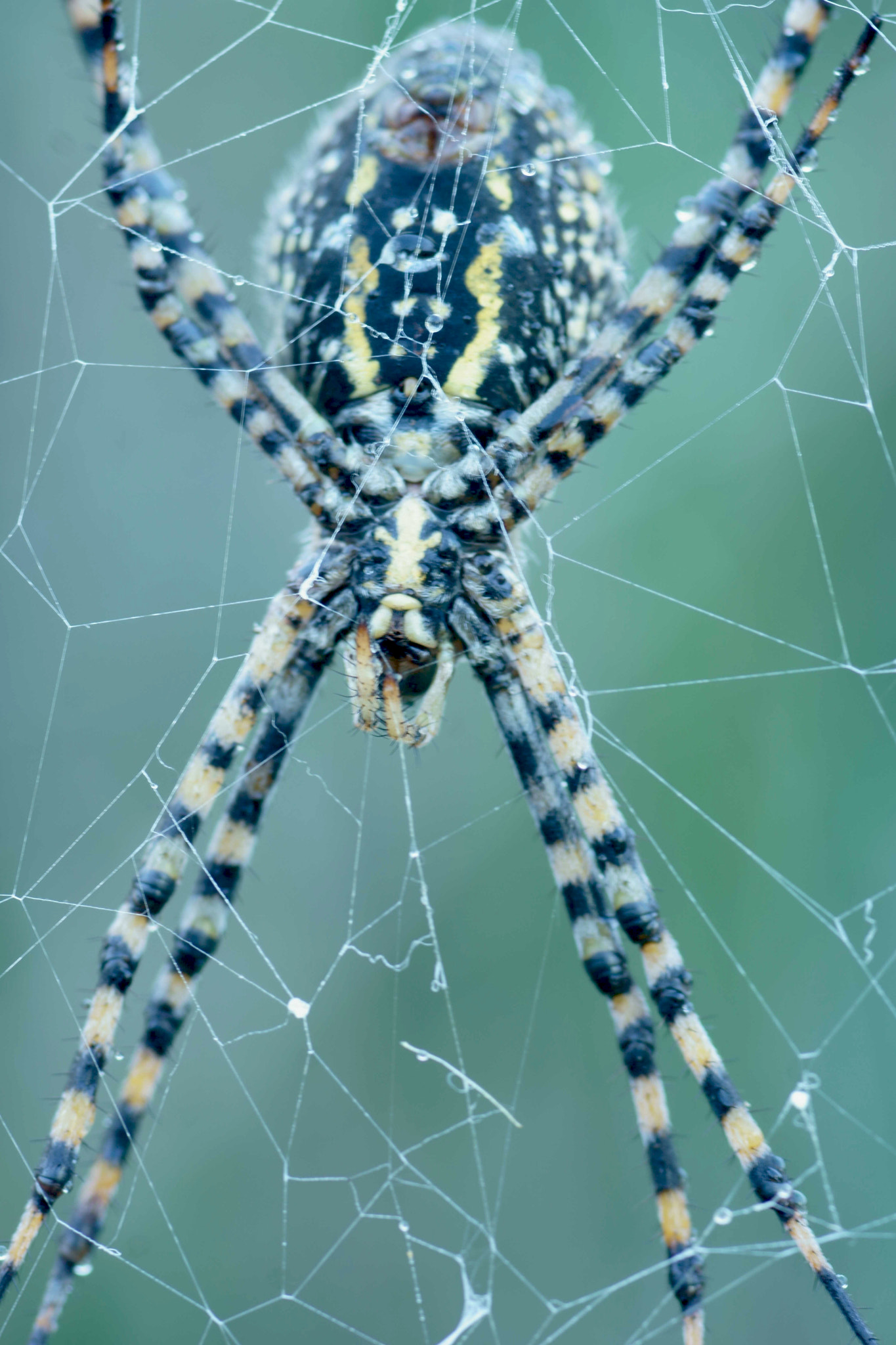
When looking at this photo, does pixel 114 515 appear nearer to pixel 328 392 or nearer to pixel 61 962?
pixel 61 962

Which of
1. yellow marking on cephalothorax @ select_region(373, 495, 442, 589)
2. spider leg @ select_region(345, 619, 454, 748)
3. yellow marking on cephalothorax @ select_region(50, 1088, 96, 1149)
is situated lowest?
yellow marking on cephalothorax @ select_region(50, 1088, 96, 1149)

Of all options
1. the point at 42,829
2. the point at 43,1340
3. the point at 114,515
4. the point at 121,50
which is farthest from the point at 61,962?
the point at 121,50

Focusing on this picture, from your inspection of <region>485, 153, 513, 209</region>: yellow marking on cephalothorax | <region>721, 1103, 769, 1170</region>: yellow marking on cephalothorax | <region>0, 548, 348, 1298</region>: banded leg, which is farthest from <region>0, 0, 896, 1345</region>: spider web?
<region>485, 153, 513, 209</region>: yellow marking on cephalothorax

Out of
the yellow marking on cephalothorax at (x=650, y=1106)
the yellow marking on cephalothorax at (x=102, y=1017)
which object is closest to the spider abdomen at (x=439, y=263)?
the yellow marking on cephalothorax at (x=102, y=1017)

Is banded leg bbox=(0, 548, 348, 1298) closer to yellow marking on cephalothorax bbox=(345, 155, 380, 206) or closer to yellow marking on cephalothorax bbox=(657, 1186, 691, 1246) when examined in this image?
yellow marking on cephalothorax bbox=(345, 155, 380, 206)

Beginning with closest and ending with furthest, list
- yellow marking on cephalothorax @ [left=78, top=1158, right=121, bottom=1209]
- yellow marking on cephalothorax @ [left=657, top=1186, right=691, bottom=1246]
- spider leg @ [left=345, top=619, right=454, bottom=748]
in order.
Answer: spider leg @ [left=345, top=619, right=454, bottom=748] → yellow marking on cephalothorax @ [left=657, top=1186, right=691, bottom=1246] → yellow marking on cephalothorax @ [left=78, top=1158, right=121, bottom=1209]

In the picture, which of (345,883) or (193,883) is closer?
(193,883)

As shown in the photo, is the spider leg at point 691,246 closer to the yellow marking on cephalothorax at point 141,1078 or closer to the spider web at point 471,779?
the yellow marking on cephalothorax at point 141,1078
